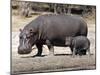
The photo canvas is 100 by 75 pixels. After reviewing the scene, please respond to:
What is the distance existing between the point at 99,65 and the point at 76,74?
1.25ft

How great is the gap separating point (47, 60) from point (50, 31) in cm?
36

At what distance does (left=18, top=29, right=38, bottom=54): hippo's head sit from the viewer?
2.31 meters

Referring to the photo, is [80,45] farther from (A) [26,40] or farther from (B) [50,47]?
(A) [26,40]

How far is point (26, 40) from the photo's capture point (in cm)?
235

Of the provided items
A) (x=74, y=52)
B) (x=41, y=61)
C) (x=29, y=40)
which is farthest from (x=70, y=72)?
(x=29, y=40)

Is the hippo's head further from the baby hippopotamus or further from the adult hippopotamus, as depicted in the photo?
the baby hippopotamus

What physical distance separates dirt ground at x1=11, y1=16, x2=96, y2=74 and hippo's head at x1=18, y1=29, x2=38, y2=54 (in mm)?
49

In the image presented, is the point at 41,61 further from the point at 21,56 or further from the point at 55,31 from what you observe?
the point at 55,31

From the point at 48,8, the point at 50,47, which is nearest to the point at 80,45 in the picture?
the point at 50,47

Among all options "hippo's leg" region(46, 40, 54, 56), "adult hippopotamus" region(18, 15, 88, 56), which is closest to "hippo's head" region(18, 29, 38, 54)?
"adult hippopotamus" region(18, 15, 88, 56)

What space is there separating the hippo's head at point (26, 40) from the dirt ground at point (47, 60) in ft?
0.16

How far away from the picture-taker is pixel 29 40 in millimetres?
2365

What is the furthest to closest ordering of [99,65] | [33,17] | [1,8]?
1. [99,65]
2. [33,17]
3. [1,8]

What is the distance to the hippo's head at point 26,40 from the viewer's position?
2312 mm
